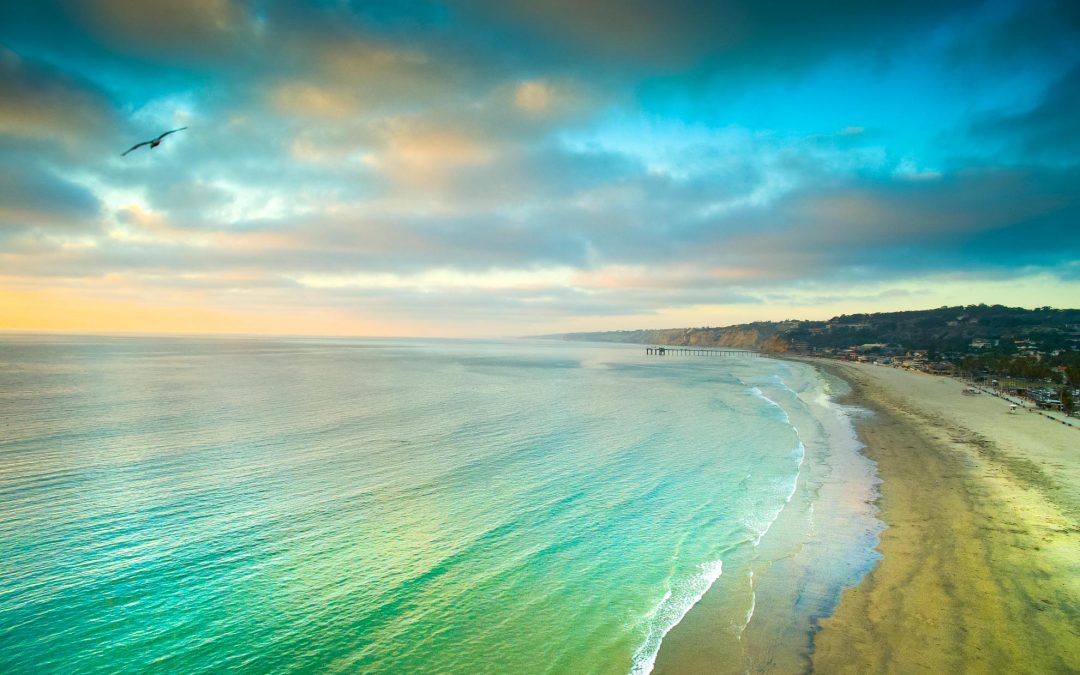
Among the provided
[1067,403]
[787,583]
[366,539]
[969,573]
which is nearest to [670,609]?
[787,583]

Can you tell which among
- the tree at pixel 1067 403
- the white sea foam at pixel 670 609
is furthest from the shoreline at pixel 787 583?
the tree at pixel 1067 403

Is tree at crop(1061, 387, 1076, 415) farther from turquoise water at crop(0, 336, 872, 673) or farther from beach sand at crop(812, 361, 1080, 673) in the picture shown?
turquoise water at crop(0, 336, 872, 673)

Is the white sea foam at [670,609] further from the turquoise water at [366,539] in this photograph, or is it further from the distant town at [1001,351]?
the distant town at [1001,351]

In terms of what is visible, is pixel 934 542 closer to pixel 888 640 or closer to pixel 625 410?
pixel 888 640

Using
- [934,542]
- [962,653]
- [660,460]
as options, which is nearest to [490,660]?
[962,653]

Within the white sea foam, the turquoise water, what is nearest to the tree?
the turquoise water

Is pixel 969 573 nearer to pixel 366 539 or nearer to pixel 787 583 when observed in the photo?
pixel 787 583
